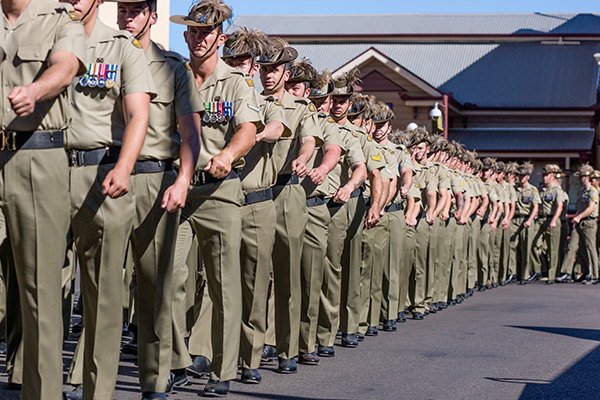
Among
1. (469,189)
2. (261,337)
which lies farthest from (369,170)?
(469,189)

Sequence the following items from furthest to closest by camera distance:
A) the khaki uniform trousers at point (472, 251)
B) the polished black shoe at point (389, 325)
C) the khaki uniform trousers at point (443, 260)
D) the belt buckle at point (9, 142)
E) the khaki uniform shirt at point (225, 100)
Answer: the khaki uniform trousers at point (472, 251), the khaki uniform trousers at point (443, 260), the polished black shoe at point (389, 325), the khaki uniform shirt at point (225, 100), the belt buckle at point (9, 142)

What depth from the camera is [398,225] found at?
11.1 meters

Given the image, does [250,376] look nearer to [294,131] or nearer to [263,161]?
[263,161]

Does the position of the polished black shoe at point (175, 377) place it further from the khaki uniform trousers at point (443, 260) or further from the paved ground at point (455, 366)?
the khaki uniform trousers at point (443, 260)

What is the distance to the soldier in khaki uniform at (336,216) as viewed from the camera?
8.67 m

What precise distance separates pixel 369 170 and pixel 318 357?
2.03 meters

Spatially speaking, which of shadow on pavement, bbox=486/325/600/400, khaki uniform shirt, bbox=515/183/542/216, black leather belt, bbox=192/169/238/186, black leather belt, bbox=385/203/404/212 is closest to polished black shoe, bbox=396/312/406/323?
black leather belt, bbox=385/203/404/212

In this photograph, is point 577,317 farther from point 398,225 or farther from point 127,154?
point 127,154

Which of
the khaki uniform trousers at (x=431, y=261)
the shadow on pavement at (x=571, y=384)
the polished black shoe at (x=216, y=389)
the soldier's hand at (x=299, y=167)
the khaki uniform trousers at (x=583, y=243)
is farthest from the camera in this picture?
the khaki uniform trousers at (x=583, y=243)

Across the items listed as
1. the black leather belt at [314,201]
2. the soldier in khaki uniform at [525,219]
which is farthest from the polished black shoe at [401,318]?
the soldier in khaki uniform at [525,219]

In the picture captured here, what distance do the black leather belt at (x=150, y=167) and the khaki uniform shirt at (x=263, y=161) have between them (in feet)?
4.99

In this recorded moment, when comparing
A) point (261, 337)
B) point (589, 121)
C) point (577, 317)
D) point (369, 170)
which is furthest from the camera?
point (589, 121)

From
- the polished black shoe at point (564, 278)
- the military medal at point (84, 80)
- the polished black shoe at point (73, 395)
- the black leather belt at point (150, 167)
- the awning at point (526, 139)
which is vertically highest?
the awning at point (526, 139)

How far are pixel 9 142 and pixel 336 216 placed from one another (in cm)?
480
